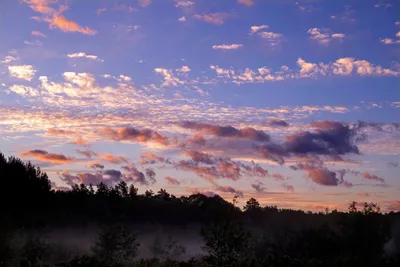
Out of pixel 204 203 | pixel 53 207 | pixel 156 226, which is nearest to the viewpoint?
pixel 53 207

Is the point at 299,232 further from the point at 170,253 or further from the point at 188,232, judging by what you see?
the point at 188,232

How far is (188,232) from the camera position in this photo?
113062 millimetres

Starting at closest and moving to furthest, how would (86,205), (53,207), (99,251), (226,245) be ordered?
1. (226,245)
2. (99,251)
3. (53,207)
4. (86,205)

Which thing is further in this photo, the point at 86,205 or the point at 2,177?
the point at 86,205

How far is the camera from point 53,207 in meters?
89.4

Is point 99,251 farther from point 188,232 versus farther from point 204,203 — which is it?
point 204,203

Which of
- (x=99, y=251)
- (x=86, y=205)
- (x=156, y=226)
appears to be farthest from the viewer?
(x=156, y=226)

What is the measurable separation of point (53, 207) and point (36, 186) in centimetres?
665

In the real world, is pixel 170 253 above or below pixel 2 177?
below

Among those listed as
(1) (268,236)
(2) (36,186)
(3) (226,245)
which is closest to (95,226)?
(2) (36,186)

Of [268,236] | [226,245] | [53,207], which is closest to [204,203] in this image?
[53,207]

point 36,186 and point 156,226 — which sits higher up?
point 36,186

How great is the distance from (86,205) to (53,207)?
11.8 m

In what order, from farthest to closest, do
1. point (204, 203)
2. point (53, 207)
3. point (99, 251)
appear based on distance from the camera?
1. point (204, 203)
2. point (53, 207)
3. point (99, 251)
